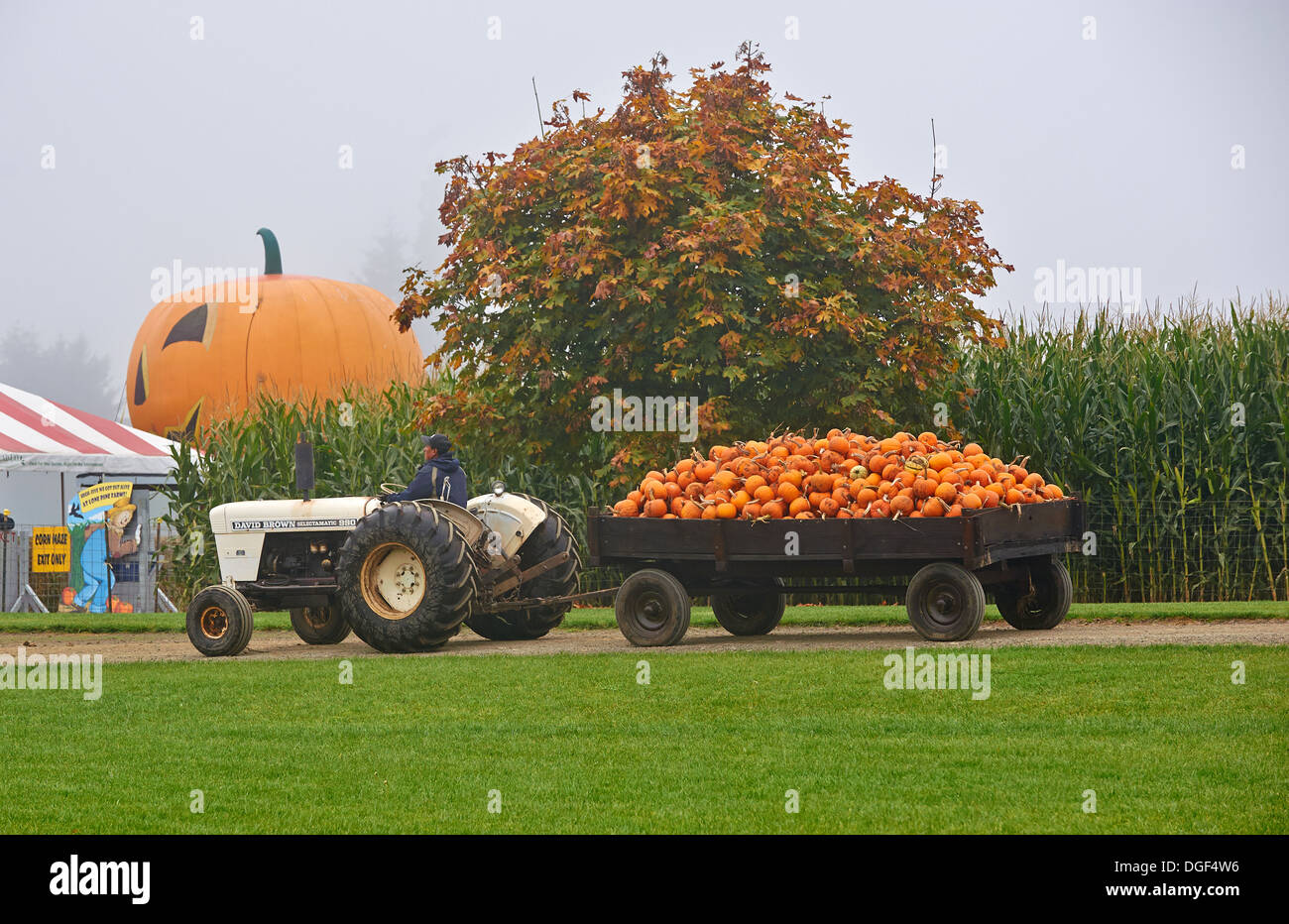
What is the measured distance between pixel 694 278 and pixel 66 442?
10.2m

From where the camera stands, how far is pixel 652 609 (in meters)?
14.7

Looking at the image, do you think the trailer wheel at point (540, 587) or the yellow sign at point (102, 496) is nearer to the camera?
the trailer wheel at point (540, 587)

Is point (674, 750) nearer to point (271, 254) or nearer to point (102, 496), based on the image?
point (102, 496)

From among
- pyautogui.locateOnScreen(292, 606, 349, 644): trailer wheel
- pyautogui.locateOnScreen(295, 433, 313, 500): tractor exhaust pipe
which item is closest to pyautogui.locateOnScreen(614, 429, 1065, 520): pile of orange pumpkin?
pyautogui.locateOnScreen(295, 433, 313, 500): tractor exhaust pipe

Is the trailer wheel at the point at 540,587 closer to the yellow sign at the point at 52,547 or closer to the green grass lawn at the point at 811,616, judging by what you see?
the green grass lawn at the point at 811,616

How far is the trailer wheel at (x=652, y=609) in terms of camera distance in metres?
14.5

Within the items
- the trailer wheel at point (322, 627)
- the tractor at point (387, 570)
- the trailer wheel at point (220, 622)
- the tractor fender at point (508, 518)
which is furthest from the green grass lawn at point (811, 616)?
the trailer wheel at point (220, 622)

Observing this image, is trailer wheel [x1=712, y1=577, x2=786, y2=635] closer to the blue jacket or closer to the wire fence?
the blue jacket

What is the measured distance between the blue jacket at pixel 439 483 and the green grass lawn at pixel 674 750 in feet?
9.04

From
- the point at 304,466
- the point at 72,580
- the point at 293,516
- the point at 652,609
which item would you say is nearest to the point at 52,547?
the point at 72,580

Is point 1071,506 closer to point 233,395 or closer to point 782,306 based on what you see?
point 782,306

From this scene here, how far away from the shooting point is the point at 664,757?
27.0ft
